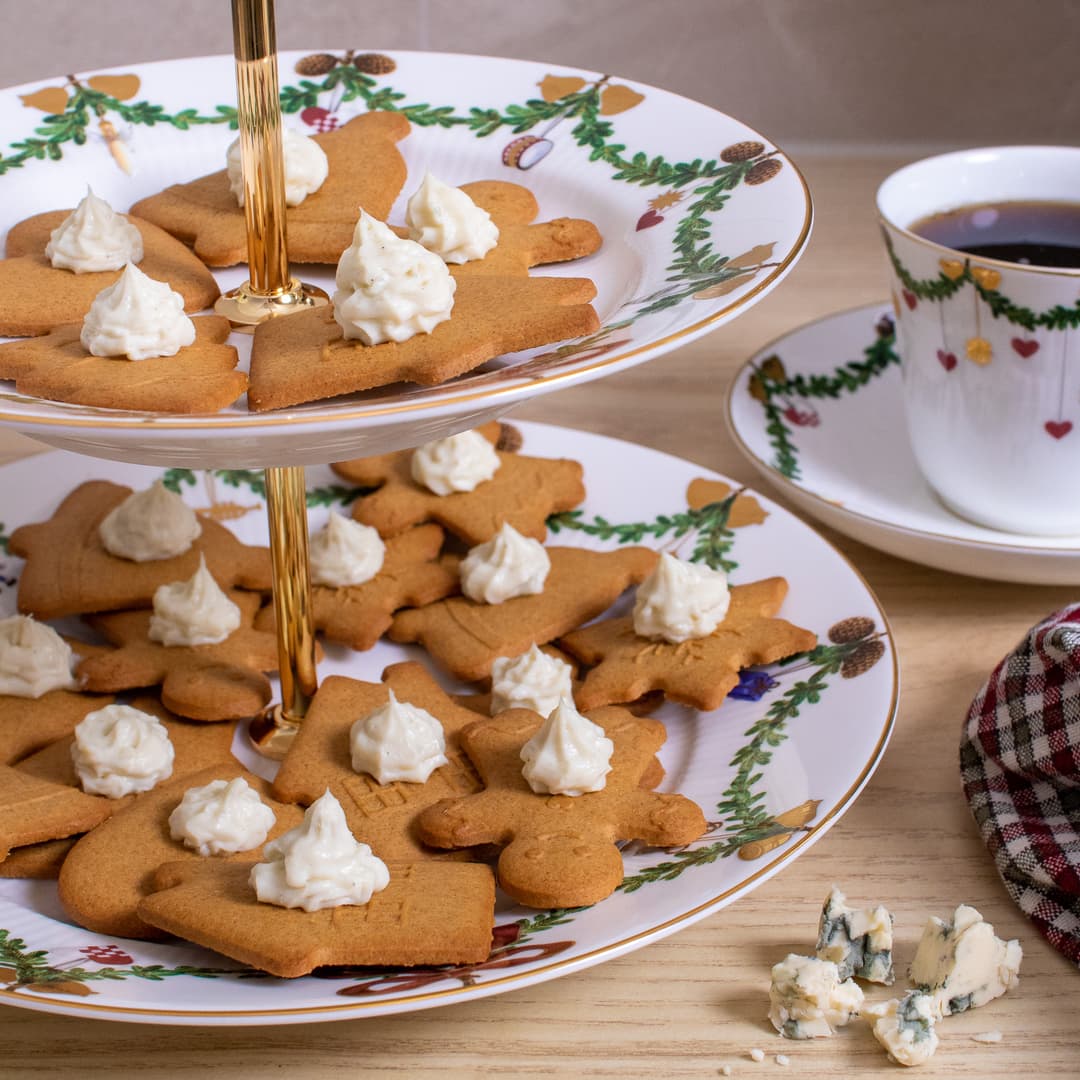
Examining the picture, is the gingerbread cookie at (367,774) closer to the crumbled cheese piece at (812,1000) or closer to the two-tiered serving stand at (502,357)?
the two-tiered serving stand at (502,357)

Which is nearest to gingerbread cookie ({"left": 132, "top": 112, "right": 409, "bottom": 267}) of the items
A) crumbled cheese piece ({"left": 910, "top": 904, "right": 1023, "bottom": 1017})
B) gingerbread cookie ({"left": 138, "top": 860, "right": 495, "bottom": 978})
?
gingerbread cookie ({"left": 138, "top": 860, "right": 495, "bottom": 978})

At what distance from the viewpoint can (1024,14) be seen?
168cm

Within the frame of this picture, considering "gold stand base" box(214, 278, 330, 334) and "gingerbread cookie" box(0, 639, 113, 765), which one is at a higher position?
"gold stand base" box(214, 278, 330, 334)

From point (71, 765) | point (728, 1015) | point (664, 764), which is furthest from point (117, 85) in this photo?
point (728, 1015)

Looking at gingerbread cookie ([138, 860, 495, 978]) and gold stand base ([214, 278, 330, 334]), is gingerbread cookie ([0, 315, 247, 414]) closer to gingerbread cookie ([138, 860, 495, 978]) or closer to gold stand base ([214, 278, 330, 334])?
gold stand base ([214, 278, 330, 334])

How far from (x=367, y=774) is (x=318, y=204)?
0.28m

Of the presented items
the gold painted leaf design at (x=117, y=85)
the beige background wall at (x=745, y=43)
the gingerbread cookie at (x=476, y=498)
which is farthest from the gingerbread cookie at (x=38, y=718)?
the beige background wall at (x=745, y=43)

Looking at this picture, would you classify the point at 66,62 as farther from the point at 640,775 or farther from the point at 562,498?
the point at 640,775

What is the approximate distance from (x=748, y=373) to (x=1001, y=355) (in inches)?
9.1

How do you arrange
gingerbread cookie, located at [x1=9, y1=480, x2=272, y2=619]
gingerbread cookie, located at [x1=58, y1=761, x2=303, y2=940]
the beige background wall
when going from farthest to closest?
the beige background wall, gingerbread cookie, located at [x1=9, y1=480, x2=272, y2=619], gingerbread cookie, located at [x1=58, y1=761, x2=303, y2=940]

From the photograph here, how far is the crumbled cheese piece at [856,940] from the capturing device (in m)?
0.66

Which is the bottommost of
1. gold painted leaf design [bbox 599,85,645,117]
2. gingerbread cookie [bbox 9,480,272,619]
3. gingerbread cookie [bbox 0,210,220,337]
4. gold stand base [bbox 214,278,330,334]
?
gingerbread cookie [bbox 9,480,272,619]

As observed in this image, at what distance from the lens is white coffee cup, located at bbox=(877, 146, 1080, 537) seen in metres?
0.86

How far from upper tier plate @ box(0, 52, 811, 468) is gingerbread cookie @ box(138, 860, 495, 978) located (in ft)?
0.58
